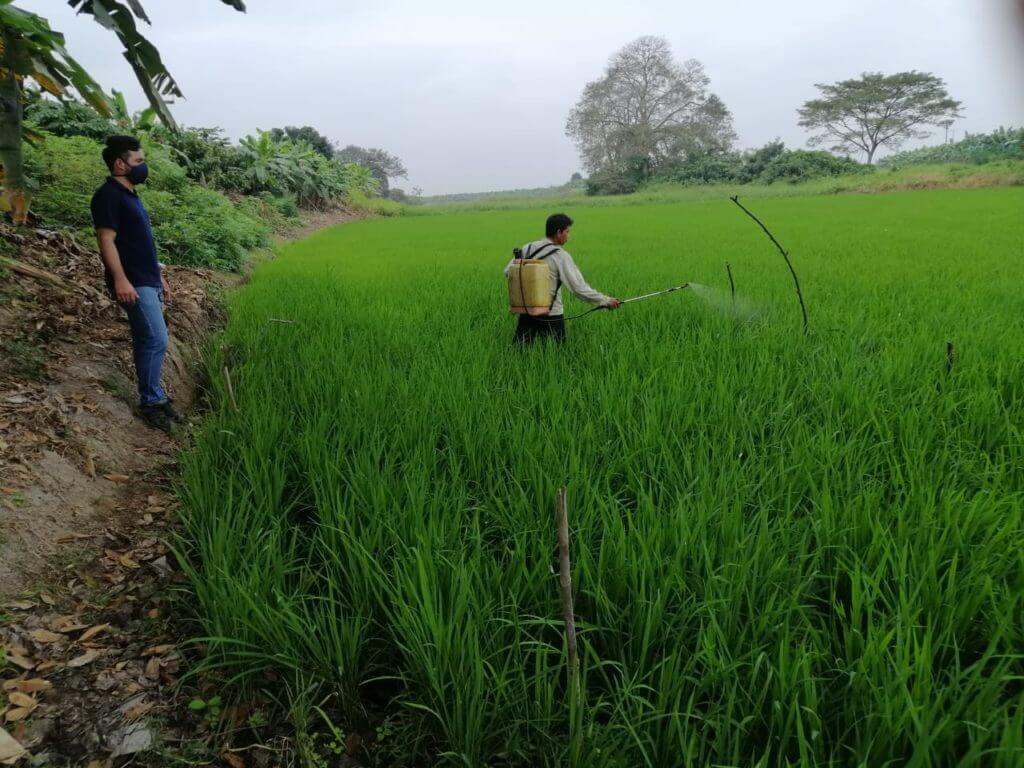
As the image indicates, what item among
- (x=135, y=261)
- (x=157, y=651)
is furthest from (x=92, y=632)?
(x=135, y=261)

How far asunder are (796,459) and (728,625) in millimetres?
893

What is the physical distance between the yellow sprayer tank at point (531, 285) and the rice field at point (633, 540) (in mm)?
257

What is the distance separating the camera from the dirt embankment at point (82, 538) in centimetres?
139

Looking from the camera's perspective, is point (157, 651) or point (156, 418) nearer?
point (157, 651)

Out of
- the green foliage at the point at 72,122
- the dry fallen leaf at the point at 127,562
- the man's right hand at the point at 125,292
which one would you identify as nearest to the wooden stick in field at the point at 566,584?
the dry fallen leaf at the point at 127,562

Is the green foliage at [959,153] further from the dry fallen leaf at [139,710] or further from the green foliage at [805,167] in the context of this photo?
the dry fallen leaf at [139,710]

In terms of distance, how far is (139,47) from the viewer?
3145mm

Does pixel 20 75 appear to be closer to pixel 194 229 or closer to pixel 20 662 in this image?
pixel 20 662

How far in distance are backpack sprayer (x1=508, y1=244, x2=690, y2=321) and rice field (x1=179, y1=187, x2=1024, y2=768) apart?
0.25 m

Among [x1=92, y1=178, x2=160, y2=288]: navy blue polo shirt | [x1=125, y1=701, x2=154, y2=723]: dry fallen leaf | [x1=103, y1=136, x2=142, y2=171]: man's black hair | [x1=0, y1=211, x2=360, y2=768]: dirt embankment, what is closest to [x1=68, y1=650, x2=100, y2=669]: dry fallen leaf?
[x1=0, y1=211, x2=360, y2=768]: dirt embankment

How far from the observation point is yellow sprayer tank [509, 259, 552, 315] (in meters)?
3.27

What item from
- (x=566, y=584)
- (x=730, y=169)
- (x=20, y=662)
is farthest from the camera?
(x=730, y=169)

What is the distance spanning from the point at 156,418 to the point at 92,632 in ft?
5.19

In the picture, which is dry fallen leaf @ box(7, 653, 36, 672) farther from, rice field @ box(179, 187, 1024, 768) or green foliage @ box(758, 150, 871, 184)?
green foliage @ box(758, 150, 871, 184)
